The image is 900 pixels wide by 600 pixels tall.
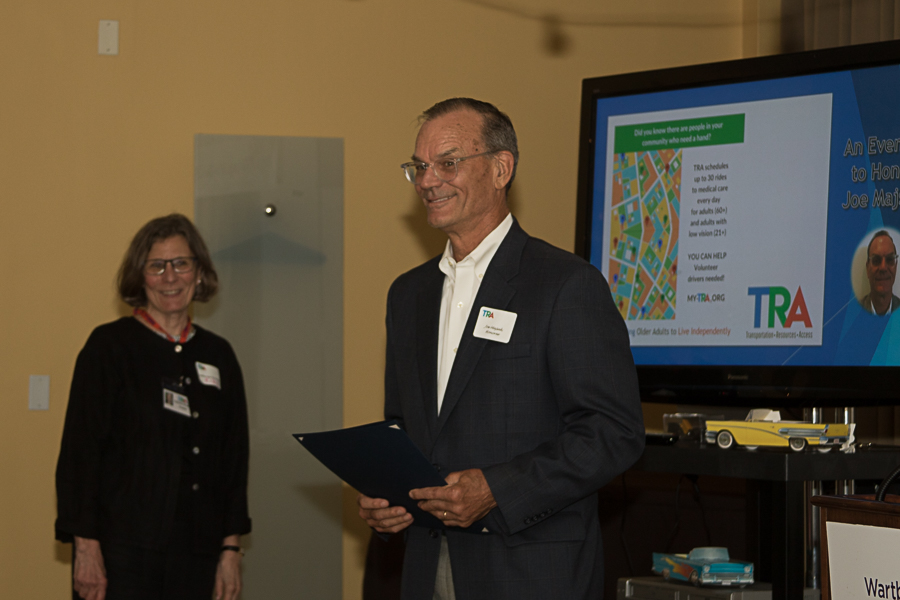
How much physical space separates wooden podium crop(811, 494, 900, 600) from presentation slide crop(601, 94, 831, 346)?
3.36 ft

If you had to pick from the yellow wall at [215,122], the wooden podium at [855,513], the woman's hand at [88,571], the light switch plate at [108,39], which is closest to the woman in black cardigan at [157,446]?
the woman's hand at [88,571]

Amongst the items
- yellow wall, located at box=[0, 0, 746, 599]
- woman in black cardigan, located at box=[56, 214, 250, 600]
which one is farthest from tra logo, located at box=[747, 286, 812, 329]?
yellow wall, located at box=[0, 0, 746, 599]

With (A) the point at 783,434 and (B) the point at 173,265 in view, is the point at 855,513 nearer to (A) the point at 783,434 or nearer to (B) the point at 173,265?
(A) the point at 783,434

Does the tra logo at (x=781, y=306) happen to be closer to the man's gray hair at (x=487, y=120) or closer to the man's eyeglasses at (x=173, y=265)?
the man's gray hair at (x=487, y=120)

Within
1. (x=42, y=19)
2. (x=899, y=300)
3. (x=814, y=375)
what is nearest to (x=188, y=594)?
(x=814, y=375)

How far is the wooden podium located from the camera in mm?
1444

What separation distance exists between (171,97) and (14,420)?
60.0 inches

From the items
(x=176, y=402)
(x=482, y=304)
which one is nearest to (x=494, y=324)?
(x=482, y=304)

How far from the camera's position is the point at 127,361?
2.96 m

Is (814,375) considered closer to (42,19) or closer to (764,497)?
(764,497)

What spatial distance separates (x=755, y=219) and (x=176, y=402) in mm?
1869

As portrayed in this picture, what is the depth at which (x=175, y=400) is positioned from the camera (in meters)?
2.97

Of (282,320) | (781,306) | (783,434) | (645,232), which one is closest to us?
(783,434)

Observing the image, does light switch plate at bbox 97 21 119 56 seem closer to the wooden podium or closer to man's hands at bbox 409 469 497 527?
man's hands at bbox 409 469 497 527
